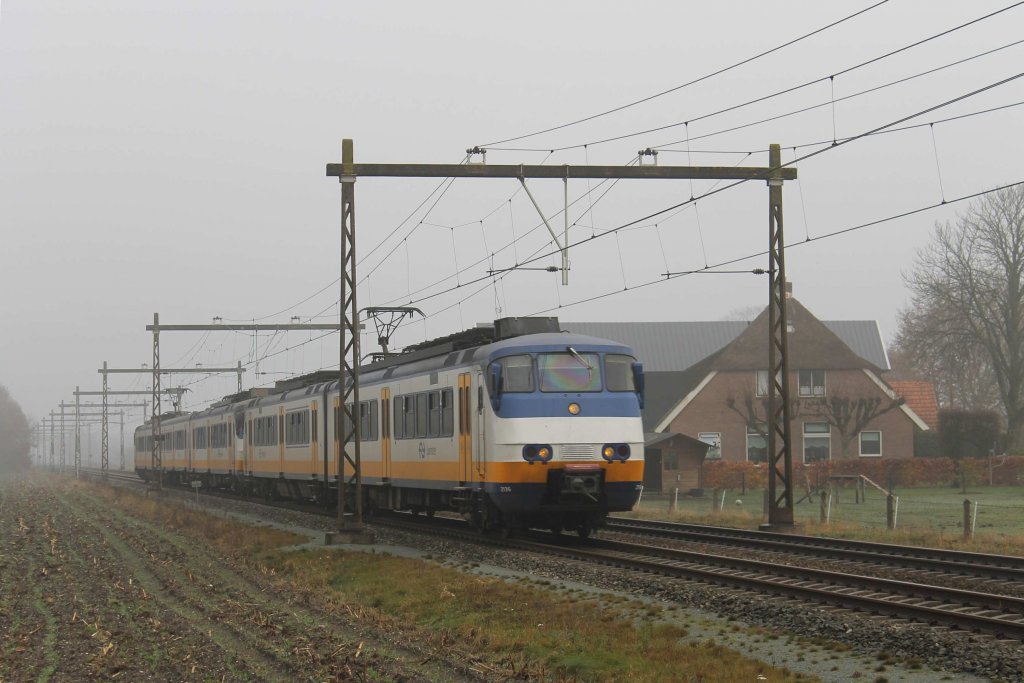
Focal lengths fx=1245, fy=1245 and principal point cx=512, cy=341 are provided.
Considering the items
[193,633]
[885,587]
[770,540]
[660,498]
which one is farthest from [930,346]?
[193,633]

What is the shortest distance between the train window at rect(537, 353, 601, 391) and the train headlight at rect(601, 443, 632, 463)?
3.27 ft

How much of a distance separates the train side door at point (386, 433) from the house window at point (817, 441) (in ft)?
118

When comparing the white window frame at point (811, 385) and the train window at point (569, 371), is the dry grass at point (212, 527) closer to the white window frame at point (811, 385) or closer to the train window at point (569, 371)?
the train window at point (569, 371)

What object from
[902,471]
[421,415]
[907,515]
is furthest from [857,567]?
[902,471]

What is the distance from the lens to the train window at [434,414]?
78.6ft

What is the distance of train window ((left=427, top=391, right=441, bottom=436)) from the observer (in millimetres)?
23953

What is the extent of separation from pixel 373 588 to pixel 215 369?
56.0 meters

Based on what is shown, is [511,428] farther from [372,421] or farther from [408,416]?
[372,421]

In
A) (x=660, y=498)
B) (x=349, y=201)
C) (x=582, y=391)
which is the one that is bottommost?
(x=660, y=498)

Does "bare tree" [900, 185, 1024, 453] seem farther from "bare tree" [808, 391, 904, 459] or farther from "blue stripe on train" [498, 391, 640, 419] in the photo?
"blue stripe on train" [498, 391, 640, 419]

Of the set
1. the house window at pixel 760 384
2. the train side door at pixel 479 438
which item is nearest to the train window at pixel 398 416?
the train side door at pixel 479 438

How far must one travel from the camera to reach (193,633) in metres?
13.5

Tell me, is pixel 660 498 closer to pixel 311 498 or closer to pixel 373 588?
pixel 311 498

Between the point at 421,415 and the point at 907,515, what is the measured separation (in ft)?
46.2
